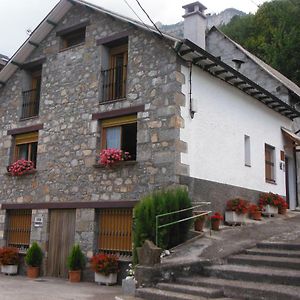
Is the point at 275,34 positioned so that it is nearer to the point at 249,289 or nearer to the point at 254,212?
the point at 254,212

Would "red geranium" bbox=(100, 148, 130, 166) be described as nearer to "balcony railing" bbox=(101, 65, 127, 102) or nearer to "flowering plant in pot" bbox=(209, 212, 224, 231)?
"balcony railing" bbox=(101, 65, 127, 102)

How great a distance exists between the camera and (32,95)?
1523 centimetres

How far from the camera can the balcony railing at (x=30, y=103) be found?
588 inches

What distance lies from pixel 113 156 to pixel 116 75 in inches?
99.7

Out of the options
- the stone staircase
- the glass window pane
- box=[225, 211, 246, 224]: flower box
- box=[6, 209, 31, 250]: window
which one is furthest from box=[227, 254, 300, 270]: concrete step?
the glass window pane

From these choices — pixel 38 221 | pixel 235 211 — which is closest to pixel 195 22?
pixel 235 211

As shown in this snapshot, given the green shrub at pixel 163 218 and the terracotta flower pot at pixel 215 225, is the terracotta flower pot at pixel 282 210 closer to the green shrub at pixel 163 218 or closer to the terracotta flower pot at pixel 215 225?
the terracotta flower pot at pixel 215 225

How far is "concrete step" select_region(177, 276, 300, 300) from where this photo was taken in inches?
261

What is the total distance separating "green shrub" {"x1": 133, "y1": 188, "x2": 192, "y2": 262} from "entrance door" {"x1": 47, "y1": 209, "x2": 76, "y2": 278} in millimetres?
3478

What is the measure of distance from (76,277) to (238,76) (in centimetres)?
698

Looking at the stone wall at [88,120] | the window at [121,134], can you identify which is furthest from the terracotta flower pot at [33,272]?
the window at [121,134]

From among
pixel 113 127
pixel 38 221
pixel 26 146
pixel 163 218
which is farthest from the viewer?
pixel 26 146

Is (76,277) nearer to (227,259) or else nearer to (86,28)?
(227,259)


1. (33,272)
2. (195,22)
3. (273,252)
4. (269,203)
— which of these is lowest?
(33,272)
